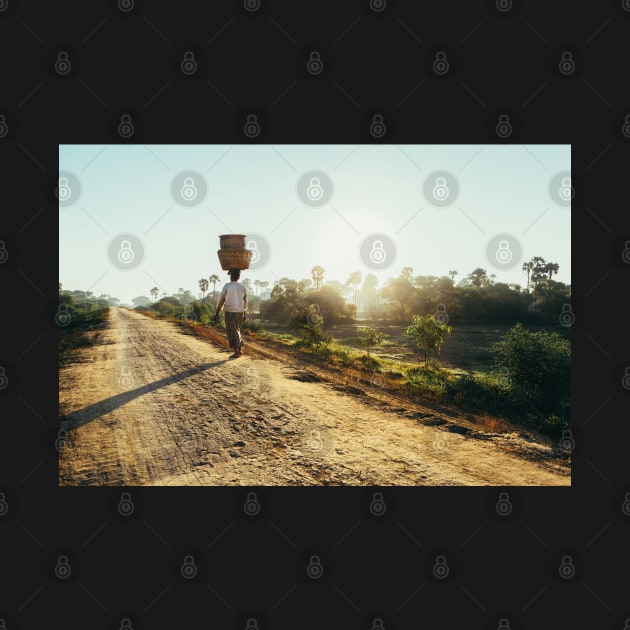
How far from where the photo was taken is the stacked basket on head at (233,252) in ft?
25.7

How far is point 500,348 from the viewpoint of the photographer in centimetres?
852

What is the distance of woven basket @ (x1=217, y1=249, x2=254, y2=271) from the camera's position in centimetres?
793

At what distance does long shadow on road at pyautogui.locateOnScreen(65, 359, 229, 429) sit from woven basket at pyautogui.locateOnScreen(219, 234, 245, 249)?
2.68 metres

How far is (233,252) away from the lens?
312 inches

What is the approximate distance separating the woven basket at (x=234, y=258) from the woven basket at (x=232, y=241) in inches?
3.2

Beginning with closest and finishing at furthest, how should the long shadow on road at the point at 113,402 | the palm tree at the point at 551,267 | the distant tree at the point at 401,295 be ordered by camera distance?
the long shadow on road at the point at 113,402 → the distant tree at the point at 401,295 → the palm tree at the point at 551,267

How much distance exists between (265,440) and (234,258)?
435cm

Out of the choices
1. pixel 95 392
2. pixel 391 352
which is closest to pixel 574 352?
pixel 95 392
